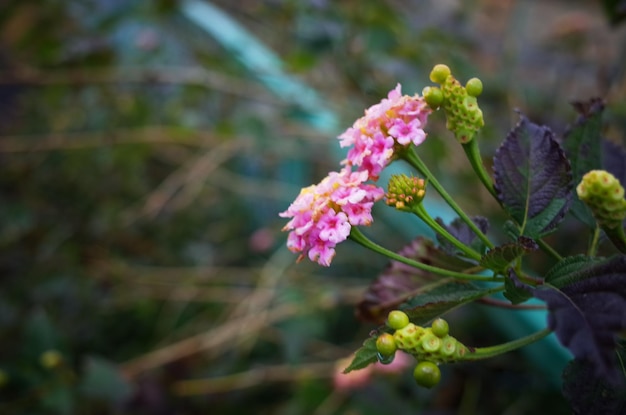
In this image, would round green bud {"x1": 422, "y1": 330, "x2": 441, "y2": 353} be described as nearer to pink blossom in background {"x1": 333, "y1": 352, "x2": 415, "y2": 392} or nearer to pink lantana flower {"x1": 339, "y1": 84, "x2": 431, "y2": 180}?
pink lantana flower {"x1": 339, "y1": 84, "x2": 431, "y2": 180}

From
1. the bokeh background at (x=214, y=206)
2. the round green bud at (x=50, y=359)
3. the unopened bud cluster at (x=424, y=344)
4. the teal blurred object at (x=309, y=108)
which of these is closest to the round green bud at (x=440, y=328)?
the unopened bud cluster at (x=424, y=344)

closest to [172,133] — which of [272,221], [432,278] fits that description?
[272,221]

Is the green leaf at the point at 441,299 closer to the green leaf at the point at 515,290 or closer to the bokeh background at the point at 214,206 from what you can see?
the green leaf at the point at 515,290

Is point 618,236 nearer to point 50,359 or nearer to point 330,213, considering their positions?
point 330,213

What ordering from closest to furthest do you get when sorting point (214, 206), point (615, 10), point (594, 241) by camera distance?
1. point (594, 241)
2. point (615, 10)
3. point (214, 206)

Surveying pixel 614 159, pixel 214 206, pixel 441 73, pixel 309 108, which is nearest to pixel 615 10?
pixel 614 159

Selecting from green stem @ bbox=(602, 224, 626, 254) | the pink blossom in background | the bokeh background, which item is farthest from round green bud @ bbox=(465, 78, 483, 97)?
the pink blossom in background
